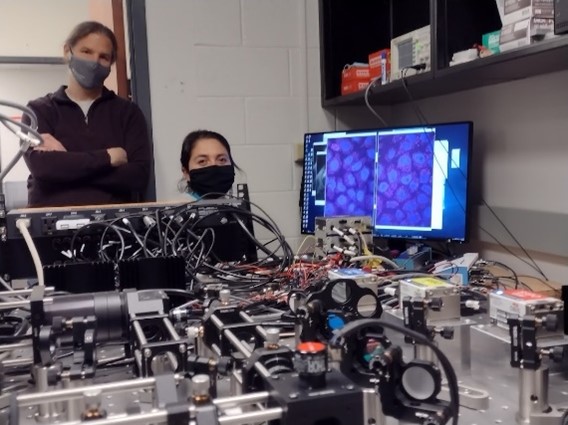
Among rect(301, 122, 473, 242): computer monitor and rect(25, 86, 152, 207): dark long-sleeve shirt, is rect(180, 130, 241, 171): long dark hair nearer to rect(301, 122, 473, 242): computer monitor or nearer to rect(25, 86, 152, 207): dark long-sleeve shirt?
rect(25, 86, 152, 207): dark long-sleeve shirt

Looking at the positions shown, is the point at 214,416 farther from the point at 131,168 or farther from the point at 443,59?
the point at 131,168

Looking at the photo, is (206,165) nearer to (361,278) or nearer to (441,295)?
(361,278)

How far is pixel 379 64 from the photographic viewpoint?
248 centimetres

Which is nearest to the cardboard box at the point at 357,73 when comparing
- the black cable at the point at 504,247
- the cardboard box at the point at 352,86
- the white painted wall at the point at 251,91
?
the cardboard box at the point at 352,86

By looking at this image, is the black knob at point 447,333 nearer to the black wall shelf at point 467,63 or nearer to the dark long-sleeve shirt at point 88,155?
the black wall shelf at point 467,63

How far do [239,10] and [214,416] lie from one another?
2502 mm

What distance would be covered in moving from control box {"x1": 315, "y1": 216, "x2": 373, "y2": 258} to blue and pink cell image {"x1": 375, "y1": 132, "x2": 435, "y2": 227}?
1.28 feet

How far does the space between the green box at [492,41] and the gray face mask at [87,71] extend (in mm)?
1459

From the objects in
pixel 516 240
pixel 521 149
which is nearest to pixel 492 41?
pixel 521 149

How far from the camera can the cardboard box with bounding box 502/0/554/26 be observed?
148cm

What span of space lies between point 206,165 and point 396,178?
2.49ft

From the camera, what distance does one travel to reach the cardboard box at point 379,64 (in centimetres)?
243

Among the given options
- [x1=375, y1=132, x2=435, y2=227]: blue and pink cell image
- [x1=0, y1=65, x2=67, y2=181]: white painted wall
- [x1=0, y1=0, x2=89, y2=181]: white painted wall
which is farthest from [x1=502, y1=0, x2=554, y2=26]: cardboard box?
[x1=0, y1=65, x2=67, y2=181]: white painted wall

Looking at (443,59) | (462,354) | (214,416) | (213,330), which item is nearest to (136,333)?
(213,330)
